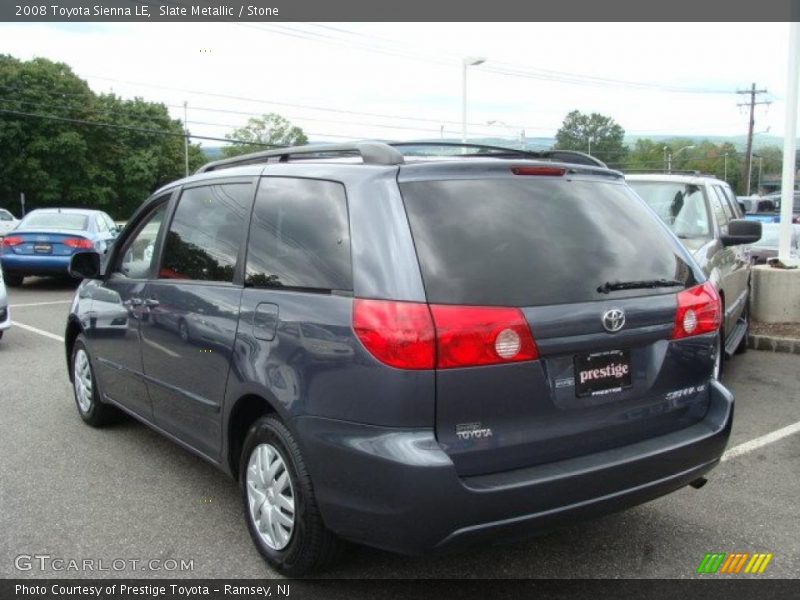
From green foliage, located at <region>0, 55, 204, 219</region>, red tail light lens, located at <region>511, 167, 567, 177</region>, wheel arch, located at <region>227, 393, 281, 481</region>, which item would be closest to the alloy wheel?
wheel arch, located at <region>227, 393, 281, 481</region>

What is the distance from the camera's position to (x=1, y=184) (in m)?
53.5

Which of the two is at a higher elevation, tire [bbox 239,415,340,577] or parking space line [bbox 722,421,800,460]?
tire [bbox 239,415,340,577]

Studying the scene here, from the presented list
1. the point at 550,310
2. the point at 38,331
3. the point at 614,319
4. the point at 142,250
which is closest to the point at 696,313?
the point at 614,319

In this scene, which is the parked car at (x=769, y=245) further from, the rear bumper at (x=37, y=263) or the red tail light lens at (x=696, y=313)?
the rear bumper at (x=37, y=263)

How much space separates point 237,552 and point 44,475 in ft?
5.58

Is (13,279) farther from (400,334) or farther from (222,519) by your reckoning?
(400,334)

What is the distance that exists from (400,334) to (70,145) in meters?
58.3

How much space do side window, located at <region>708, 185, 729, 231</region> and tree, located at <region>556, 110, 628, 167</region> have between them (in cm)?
10236

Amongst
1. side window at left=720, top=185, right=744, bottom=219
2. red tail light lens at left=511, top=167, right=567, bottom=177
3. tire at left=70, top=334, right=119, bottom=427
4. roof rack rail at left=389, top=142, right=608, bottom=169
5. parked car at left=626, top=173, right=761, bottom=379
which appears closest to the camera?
red tail light lens at left=511, top=167, right=567, bottom=177

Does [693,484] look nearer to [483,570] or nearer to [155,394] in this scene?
[483,570]

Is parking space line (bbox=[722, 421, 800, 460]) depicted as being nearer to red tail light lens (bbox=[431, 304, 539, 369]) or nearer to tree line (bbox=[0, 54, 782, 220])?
red tail light lens (bbox=[431, 304, 539, 369])

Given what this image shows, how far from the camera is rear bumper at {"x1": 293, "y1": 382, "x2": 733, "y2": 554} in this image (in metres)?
2.66

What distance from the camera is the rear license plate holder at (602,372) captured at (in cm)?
293

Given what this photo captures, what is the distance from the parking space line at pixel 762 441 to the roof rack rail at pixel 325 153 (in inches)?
121
